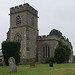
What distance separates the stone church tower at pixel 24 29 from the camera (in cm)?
3612

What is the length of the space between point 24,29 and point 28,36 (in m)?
1.88

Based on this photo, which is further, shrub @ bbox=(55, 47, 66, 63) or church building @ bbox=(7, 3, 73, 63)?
church building @ bbox=(7, 3, 73, 63)

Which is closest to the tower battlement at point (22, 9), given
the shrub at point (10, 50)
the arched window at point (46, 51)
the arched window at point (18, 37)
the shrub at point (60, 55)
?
the arched window at point (18, 37)

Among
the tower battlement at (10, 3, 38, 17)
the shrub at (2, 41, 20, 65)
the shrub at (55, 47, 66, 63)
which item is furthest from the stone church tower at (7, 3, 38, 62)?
→ the shrub at (55, 47, 66, 63)

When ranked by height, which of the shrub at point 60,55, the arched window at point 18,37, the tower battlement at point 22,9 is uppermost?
the tower battlement at point 22,9

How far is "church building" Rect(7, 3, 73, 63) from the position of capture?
36.3m

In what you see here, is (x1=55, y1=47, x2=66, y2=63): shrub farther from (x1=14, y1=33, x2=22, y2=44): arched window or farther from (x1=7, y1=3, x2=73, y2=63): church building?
(x1=14, y1=33, x2=22, y2=44): arched window

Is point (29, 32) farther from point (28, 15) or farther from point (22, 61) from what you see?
point (22, 61)

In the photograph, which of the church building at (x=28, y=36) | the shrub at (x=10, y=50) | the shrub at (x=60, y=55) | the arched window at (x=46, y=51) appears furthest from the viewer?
the arched window at (x=46, y=51)

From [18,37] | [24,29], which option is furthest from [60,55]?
[18,37]

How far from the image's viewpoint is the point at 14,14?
1535 inches

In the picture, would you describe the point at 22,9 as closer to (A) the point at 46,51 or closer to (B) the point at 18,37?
(B) the point at 18,37

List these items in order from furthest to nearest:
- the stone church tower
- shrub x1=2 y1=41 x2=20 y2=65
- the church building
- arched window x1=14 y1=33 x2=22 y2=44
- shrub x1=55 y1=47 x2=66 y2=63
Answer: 1. arched window x1=14 y1=33 x2=22 y2=44
2. the church building
3. the stone church tower
4. shrub x1=55 y1=47 x2=66 y2=63
5. shrub x1=2 y1=41 x2=20 y2=65

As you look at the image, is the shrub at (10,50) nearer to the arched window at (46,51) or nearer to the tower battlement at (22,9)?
the arched window at (46,51)
